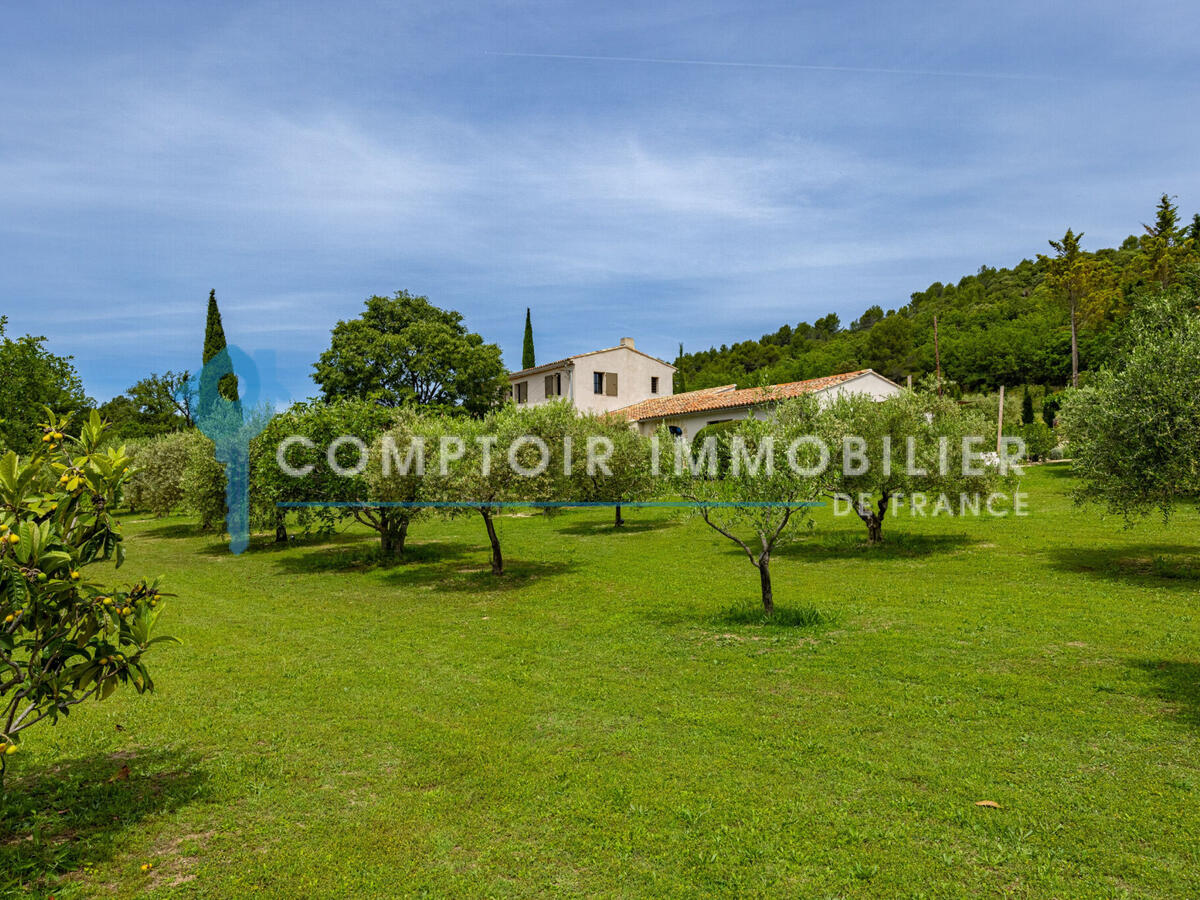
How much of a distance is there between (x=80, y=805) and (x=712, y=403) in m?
40.4

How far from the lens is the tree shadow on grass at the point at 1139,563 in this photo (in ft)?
50.8

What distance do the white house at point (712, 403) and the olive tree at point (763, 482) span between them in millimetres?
23236

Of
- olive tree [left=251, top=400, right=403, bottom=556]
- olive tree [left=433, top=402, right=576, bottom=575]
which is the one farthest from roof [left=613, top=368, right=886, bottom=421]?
olive tree [left=433, top=402, right=576, bottom=575]

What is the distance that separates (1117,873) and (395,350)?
156ft

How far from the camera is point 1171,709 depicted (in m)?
8.41

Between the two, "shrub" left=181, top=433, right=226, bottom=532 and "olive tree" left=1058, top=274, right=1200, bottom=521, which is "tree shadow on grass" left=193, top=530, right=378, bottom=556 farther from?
"olive tree" left=1058, top=274, right=1200, bottom=521

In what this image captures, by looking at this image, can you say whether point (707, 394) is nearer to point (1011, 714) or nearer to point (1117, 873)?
point (1011, 714)

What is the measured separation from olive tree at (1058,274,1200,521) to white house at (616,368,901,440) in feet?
66.5

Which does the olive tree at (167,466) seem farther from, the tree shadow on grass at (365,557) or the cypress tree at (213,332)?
the cypress tree at (213,332)

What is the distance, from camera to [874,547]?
21750mm

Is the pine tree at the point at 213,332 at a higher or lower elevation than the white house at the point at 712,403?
higher

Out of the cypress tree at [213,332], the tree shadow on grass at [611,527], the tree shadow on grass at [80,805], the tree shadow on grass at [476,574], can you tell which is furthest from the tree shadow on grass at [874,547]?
the cypress tree at [213,332]

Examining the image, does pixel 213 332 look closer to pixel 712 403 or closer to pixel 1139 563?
pixel 712 403

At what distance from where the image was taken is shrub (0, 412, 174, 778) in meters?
4.75
